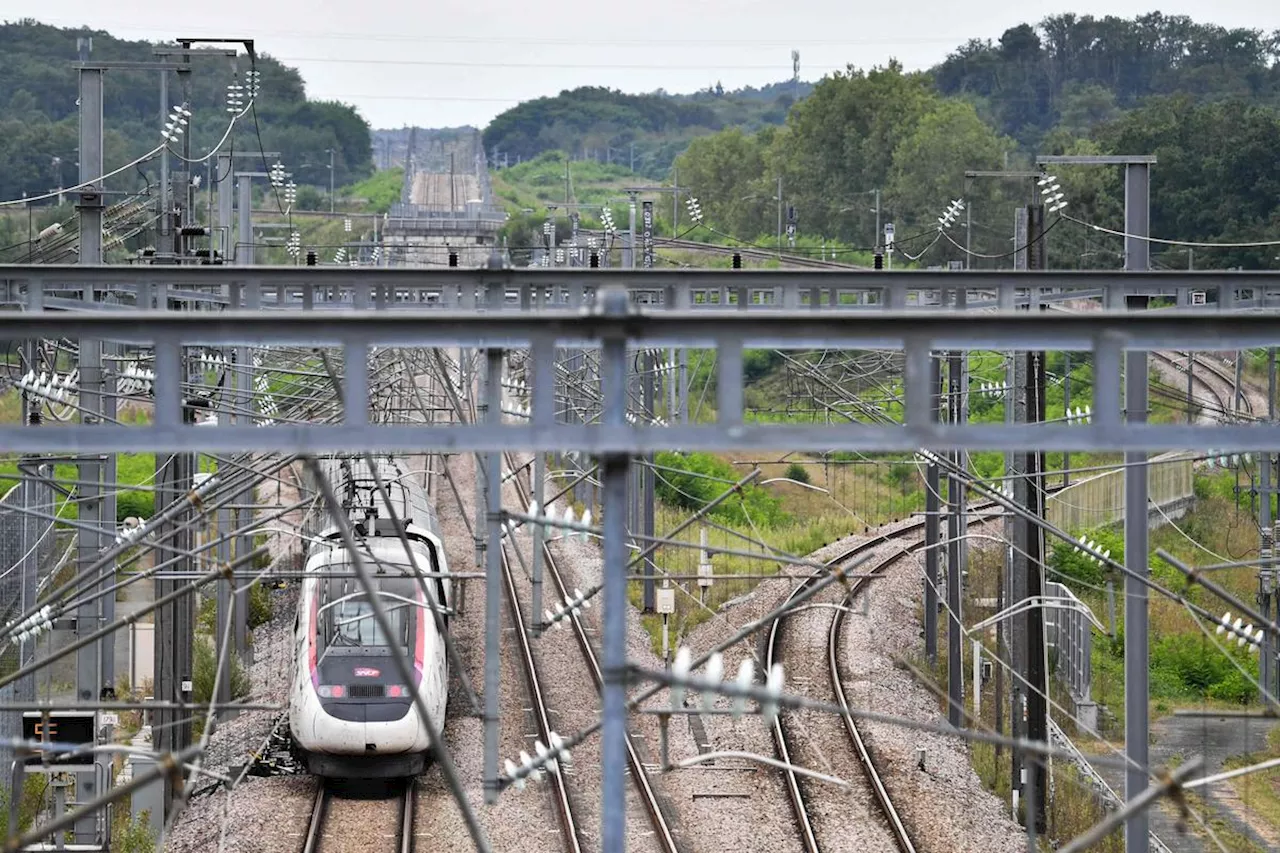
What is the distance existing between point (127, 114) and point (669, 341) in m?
87.8

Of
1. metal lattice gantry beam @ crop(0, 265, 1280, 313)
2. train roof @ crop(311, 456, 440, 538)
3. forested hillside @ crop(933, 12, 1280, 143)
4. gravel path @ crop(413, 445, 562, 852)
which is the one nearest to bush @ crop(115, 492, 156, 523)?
train roof @ crop(311, 456, 440, 538)

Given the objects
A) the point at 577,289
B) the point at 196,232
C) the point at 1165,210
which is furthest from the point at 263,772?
the point at 1165,210

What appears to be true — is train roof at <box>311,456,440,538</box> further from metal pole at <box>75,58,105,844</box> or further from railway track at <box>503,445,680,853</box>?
metal pole at <box>75,58,105,844</box>

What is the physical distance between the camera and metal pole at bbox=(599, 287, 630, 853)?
4840mm

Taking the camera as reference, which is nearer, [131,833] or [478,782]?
[131,833]

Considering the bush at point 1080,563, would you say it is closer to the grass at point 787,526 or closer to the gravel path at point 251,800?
the grass at point 787,526

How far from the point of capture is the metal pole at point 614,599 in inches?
191

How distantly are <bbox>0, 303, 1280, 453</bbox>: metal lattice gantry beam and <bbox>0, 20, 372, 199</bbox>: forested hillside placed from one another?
56847 millimetres

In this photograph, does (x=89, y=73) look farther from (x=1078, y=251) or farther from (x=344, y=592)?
(x=1078, y=251)

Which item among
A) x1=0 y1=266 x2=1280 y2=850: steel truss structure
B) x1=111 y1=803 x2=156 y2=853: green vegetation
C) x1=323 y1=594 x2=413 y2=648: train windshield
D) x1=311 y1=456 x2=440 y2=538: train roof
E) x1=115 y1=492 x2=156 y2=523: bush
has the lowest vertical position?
Result: x1=111 y1=803 x2=156 y2=853: green vegetation

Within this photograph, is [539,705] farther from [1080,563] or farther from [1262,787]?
[1080,563]

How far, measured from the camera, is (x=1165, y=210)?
45.8 metres

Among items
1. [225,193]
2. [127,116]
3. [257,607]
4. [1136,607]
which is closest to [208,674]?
[257,607]

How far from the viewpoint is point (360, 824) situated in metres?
12.9
